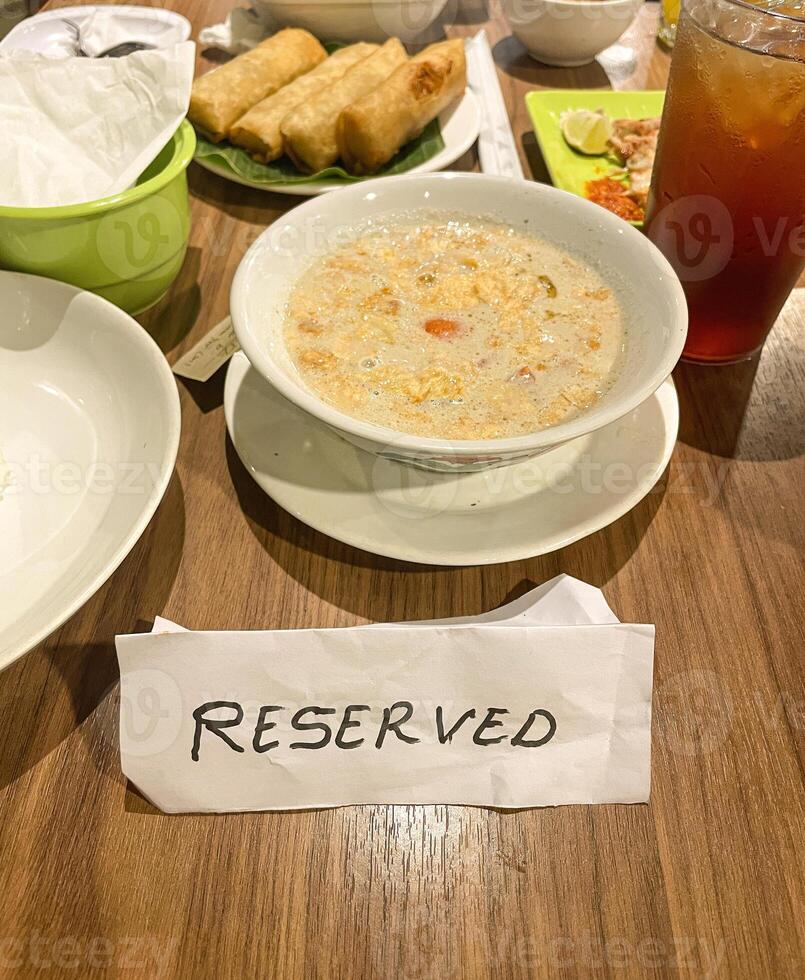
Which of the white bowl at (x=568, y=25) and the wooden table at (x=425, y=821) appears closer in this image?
the wooden table at (x=425, y=821)

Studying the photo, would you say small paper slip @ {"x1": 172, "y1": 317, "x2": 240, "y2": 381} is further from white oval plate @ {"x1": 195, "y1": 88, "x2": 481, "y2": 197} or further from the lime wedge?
the lime wedge

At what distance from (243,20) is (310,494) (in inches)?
58.7

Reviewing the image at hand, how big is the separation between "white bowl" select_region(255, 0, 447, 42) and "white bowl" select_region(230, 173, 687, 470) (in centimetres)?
96

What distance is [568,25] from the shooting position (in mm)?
1665

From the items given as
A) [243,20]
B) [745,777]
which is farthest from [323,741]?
[243,20]

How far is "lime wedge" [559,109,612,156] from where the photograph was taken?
4.68 ft

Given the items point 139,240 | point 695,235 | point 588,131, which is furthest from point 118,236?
point 588,131

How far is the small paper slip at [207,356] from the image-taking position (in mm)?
1048

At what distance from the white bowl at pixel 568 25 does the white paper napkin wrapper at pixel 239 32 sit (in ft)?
1.89

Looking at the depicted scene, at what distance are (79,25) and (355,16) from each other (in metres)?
0.62

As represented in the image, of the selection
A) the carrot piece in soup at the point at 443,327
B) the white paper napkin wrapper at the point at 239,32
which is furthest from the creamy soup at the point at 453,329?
the white paper napkin wrapper at the point at 239,32
